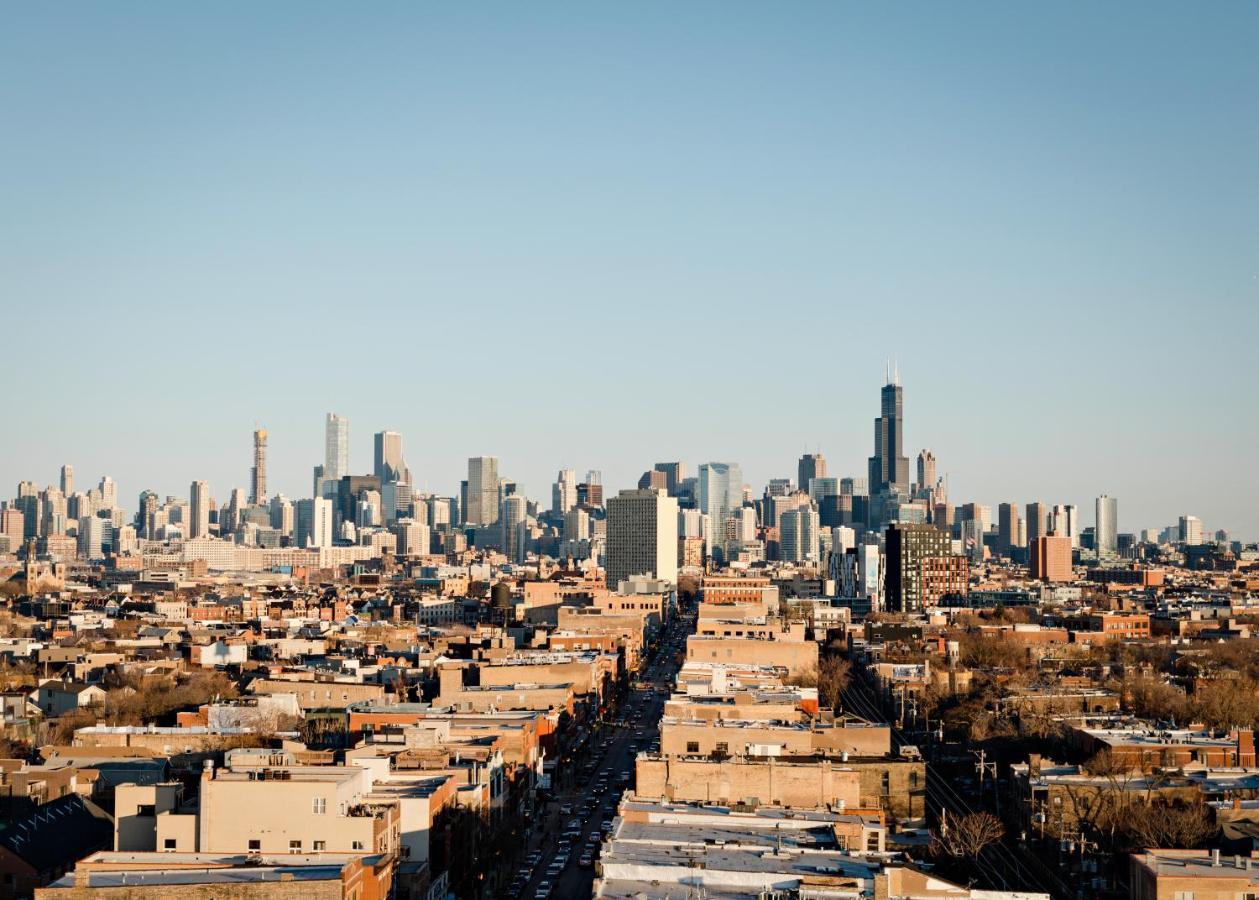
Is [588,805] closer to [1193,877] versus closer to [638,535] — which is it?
[1193,877]

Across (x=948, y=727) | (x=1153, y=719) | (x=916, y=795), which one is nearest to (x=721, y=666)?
(x=948, y=727)

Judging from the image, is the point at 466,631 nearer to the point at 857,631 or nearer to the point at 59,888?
the point at 857,631

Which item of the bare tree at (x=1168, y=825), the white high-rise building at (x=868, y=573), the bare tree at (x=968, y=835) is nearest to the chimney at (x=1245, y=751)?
the bare tree at (x=1168, y=825)

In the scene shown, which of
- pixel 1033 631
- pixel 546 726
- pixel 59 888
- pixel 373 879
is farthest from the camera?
pixel 1033 631

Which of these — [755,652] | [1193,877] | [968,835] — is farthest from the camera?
[755,652]

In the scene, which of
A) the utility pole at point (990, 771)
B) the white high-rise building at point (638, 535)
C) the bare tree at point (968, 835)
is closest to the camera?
the bare tree at point (968, 835)

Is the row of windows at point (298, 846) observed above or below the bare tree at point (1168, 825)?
above

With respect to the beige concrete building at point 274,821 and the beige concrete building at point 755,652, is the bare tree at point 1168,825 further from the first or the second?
the beige concrete building at point 755,652

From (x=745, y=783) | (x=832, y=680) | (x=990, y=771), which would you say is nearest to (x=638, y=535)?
(x=832, y=680)
